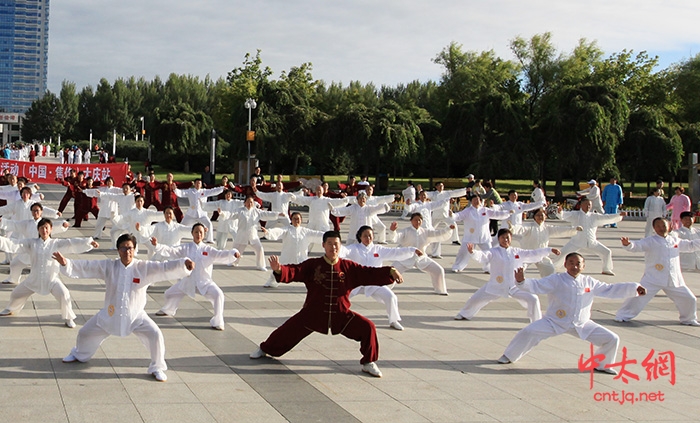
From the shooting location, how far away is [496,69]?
5109 centimetres

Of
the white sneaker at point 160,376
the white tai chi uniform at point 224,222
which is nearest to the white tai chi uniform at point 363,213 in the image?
the white tai chi uniform at point 224,222

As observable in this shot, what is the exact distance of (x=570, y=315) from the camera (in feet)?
25.6

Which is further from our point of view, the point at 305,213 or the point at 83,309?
the point at 305,213

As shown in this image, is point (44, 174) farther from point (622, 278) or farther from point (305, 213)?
point (622, 278)

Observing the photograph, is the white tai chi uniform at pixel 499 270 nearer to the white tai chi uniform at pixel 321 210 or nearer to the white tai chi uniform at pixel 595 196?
the white tai chi uniform at pixel 321 210

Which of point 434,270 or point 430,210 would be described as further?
point 430,210

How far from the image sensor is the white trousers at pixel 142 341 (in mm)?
7066

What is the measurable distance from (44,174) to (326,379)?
911 inches

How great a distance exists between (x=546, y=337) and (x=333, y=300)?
2144 millimetres

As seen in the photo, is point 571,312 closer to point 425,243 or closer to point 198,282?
point 198,282

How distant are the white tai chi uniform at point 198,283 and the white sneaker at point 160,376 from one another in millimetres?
2240

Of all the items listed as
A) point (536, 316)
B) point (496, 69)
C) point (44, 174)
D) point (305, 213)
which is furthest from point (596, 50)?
point (536, 316)

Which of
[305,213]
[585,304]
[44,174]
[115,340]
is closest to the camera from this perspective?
[585,304]

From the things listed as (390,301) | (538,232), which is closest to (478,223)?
(538,232)
